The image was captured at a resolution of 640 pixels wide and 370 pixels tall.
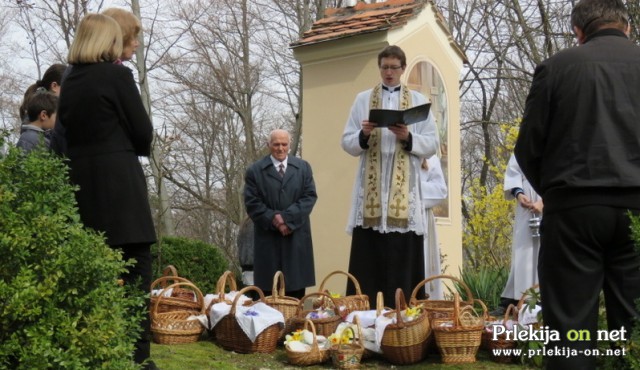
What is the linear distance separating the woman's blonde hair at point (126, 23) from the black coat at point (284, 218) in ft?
10.7

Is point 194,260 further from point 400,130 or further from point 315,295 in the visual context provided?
point 400,130

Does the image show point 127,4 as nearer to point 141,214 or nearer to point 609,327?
point 141,214

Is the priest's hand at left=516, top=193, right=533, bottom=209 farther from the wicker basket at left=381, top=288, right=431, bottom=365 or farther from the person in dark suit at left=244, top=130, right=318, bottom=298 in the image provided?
the wicker basket at left=381, top=288, right=431, bottom=365

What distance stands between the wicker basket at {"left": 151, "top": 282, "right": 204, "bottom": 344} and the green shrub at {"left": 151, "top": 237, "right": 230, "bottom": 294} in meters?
4.11

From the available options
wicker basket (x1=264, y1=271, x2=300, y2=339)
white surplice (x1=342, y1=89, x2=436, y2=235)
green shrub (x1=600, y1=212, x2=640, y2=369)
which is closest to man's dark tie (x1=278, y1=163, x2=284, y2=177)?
white surplice (x1=342, y1=89, x2=436, y2=235)

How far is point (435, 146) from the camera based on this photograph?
24.3 feet

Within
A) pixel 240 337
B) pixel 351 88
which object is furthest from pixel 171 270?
pixel 351 88

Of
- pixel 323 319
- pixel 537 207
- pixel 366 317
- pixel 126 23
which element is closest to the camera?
pixel 126 23

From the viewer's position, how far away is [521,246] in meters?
8.44

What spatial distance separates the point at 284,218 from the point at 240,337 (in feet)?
5.63

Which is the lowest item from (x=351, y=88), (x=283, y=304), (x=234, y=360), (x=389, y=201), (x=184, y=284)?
(x=234, y=360)

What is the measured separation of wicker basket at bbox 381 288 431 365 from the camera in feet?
20.0

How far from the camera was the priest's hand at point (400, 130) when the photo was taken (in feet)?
23.4

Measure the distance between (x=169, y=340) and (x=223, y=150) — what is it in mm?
23414
